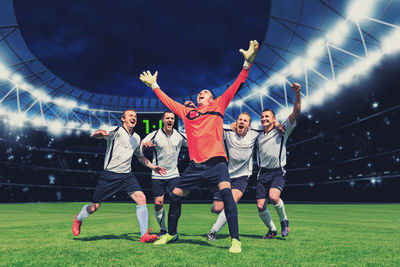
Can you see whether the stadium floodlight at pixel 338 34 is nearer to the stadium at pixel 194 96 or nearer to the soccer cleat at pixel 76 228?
the stadium at pixel 194 96

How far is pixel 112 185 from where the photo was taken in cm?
504

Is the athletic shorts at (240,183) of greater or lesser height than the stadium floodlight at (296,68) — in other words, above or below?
below

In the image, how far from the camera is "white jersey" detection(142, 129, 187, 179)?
5.94 metres

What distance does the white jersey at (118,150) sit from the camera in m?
5.11

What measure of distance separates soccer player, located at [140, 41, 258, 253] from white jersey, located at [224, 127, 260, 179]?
1.28 metres

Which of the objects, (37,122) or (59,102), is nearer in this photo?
(59,102)

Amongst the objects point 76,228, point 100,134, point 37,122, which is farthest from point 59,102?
point 100,134

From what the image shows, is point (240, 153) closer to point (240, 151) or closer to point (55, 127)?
point (240, 151)

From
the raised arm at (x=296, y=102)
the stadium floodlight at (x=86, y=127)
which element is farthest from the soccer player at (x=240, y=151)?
the stadium floodlight at (x=86, y=127)

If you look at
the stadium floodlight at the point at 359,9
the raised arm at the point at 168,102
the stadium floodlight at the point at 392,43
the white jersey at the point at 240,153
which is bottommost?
the white jersey at the point at 240,153

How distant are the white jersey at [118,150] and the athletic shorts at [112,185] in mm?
99

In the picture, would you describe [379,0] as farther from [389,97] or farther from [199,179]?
[199,179]

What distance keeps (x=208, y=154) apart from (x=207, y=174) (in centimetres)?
27

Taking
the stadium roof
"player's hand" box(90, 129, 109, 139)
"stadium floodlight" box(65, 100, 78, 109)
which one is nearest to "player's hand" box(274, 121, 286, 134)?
"player's hand" box(90, 129, 109, 139)
